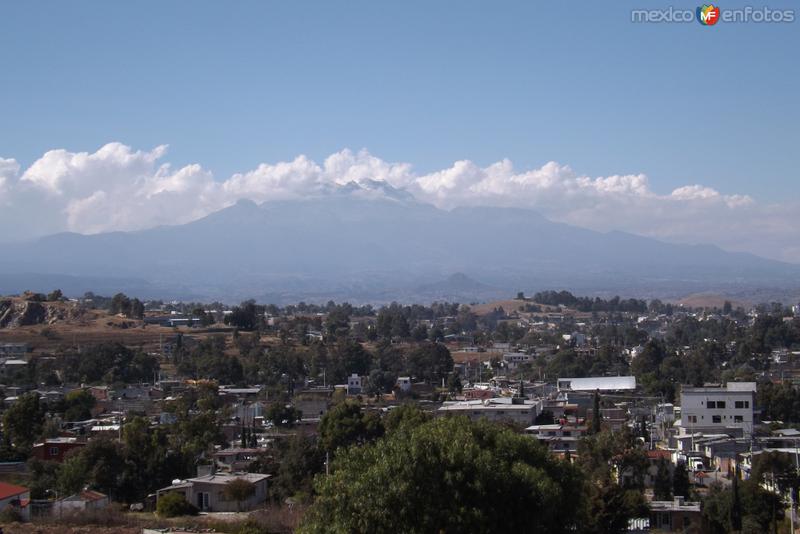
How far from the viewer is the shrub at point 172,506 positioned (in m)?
20.2

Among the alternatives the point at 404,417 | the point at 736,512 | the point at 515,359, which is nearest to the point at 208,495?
the point at 404,417

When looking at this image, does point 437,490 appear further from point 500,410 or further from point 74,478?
point 500,410

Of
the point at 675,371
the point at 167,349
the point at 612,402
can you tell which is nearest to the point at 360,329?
the point at 167,349

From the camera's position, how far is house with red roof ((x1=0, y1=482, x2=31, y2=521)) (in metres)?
19.7

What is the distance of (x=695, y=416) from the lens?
3378 cm

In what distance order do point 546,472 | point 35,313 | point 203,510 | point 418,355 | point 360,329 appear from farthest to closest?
point 360,329 → point 35,313 → point 418,355 → point 203,510 → point 546,472

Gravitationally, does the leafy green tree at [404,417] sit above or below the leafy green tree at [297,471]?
above

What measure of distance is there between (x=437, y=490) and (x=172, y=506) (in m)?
8.53

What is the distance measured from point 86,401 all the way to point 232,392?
7.14 meters

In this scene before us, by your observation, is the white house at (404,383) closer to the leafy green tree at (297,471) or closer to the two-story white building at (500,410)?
the two-story white building at (500,410)

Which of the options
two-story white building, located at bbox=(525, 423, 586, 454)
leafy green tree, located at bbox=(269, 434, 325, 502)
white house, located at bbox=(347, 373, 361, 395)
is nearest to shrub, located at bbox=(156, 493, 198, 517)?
leafy green tree, located at bbox=(269, 434, 325, 502)

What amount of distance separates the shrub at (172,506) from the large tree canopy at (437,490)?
6429 mm

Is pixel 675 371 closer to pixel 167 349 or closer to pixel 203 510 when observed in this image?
pixel 167 349

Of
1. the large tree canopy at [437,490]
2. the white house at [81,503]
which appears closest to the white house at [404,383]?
the white house at [81,503]
